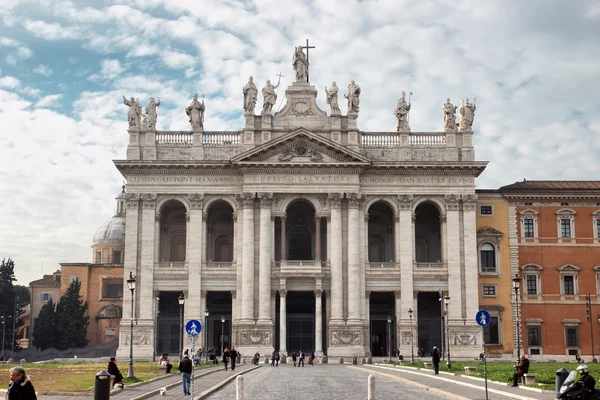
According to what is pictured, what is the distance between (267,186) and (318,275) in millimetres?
8235

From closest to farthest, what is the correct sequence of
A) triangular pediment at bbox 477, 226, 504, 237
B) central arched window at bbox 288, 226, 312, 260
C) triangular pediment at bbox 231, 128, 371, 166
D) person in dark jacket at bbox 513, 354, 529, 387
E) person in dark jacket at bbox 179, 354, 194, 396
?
person in dark jacket at bbox 179, 354, 194, 396 → person in dark jacket at bbox 513, 354, 529, 387 → triangular pediment at bbox 231, 128, 371, 166 → triangular pediment at bbox 477, 226, 504, 237 → central arched window at bbox 288, 226, 312, 260

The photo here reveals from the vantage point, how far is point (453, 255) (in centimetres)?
6756

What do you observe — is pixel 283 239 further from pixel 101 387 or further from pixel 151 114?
pixel 101 387

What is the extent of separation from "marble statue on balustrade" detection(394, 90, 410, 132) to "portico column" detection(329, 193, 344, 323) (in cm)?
808

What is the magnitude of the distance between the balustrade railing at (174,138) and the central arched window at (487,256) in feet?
84.6

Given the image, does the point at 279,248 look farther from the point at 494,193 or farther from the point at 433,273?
the point at 494,193

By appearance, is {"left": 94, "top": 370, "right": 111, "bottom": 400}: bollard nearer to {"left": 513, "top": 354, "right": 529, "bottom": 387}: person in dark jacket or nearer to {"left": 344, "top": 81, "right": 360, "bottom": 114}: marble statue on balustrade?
{"left": 513, "top": 354, "right": 529, "bottom": 387}: person in dark jacket

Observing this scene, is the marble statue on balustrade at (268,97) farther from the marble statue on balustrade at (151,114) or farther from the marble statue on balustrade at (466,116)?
the marble statue on balustrade at (466,116)

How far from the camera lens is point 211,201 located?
68.6m

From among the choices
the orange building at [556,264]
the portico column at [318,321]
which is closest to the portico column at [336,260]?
the portico column at [318,321]

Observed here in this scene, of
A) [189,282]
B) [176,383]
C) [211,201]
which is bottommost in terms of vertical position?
[176,383]

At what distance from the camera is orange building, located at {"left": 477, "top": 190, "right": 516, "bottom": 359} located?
68.2 m

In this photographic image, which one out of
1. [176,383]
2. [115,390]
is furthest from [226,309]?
[115,390]

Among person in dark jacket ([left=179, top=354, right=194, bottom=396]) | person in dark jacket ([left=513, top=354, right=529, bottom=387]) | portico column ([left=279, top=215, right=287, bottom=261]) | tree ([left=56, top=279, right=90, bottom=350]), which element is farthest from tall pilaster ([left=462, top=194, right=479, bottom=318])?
tree ([left=56, top=279, right=90, bottom=350])
